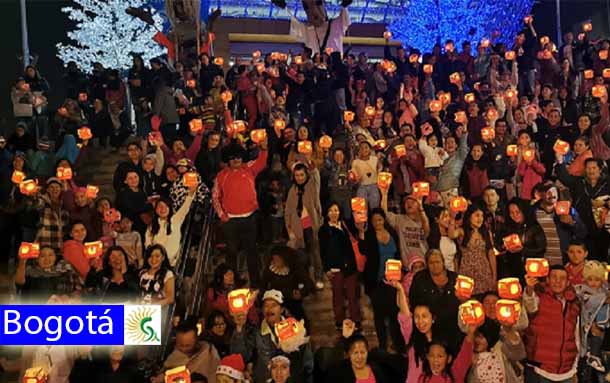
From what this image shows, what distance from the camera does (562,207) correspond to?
21.9 feet

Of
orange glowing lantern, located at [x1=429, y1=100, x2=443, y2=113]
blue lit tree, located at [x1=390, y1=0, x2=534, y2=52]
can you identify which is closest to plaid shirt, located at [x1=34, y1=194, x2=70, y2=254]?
orange glowing lantern, located at [x1=429, y1=100, x2=443, y2=113]

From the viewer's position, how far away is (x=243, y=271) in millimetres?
7043

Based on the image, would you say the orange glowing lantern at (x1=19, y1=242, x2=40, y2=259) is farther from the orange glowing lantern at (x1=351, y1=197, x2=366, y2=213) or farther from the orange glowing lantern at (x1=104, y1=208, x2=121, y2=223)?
the orange glowing lantern at (x1=351, y1=197, x2=366, y2=213)

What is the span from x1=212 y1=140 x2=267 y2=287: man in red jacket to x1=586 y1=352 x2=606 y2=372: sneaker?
2.91 m

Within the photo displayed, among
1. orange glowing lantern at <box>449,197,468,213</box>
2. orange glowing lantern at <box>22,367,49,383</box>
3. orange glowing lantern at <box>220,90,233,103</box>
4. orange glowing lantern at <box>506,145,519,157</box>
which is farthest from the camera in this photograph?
orange glowing lantern at <box>220,90,233,103</box>

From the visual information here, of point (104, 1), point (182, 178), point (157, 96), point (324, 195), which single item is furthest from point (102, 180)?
point (104, 1)

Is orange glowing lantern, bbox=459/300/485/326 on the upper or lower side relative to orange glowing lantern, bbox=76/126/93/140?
lower

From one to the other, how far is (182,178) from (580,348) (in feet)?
13.3

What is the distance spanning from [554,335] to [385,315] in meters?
1.53

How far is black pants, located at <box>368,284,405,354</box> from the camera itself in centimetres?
582

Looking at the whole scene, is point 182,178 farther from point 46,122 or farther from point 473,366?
point 46,122

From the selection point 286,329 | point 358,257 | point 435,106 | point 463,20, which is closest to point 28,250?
point 286,329

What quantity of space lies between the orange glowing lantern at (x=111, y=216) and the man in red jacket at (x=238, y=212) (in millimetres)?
1059

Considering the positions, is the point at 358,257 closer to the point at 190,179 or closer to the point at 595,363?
the point at 190,179
